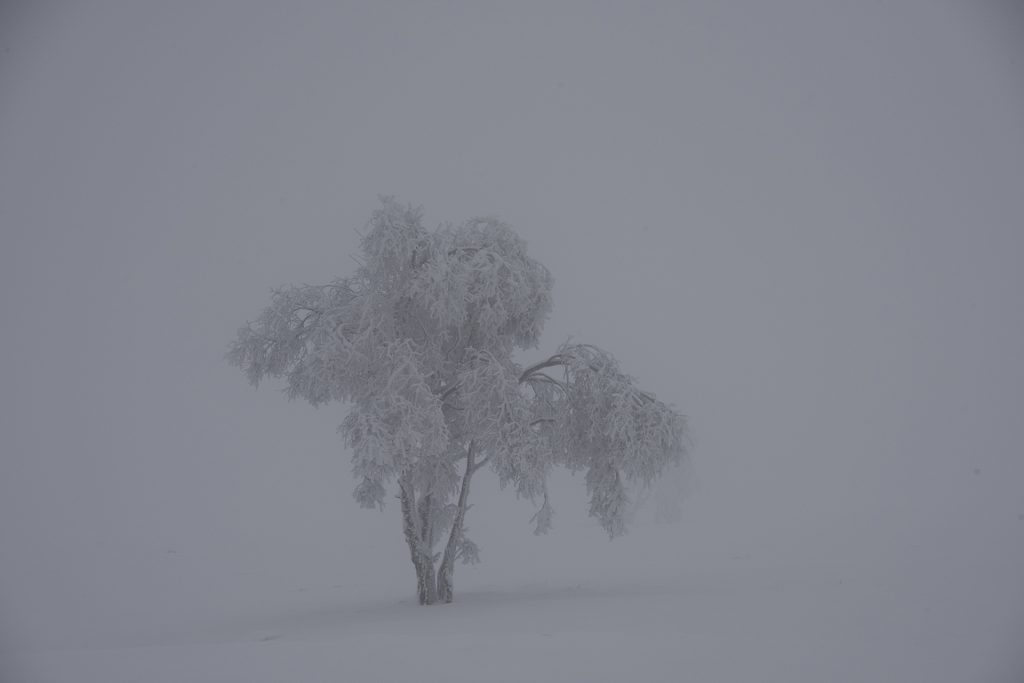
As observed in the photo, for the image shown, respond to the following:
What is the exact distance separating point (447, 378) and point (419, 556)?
4496mm

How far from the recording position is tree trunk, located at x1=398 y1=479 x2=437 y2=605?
51.2 feet

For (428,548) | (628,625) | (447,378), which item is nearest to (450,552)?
(428,548)

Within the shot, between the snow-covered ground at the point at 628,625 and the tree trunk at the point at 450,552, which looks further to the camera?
the tree trunk at the point at 450,552

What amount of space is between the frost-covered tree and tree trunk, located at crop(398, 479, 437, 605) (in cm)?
4

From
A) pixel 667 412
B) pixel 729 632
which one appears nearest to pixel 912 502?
pixel 667 412

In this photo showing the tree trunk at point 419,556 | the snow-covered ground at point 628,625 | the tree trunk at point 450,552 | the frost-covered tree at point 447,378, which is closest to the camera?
the snow-covered ground at point 628,625

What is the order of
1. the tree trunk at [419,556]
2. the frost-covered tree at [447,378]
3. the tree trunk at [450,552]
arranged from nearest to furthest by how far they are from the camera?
1. the frost-covered tree at [447,378]
2. the tree trunk at [419,556]
3. the tree trunk at [450,552]

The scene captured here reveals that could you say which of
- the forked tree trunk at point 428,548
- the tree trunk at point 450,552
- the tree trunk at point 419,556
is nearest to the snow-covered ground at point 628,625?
the tree trunk at point 419,556

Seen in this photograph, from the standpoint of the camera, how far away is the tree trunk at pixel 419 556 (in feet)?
51.2

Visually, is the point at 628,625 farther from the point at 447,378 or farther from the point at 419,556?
the point at 447,378

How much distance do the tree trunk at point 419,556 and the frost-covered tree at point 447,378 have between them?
36 millimetres

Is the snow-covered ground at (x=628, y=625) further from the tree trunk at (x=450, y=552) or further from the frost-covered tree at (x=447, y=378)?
the frost-covered tree at (x=447, y=378)

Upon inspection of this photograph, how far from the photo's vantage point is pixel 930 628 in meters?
10.7

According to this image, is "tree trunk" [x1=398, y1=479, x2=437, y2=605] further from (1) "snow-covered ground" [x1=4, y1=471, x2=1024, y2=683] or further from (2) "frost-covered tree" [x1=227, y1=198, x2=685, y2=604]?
(1) "snow-covered ground" [x1=4, y1=471, x2=1024, y2=683]
